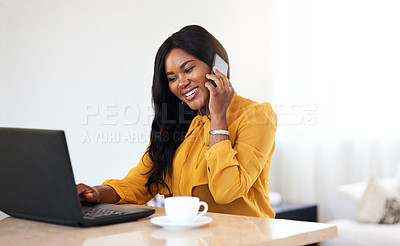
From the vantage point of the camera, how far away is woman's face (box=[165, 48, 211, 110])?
1.80 meters

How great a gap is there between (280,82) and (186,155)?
270 centimetres

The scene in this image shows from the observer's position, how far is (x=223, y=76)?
172cm

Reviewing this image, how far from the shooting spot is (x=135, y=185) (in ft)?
5.89

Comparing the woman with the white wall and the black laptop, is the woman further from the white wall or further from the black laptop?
the white wall

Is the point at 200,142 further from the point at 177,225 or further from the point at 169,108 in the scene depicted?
the point at 177,225

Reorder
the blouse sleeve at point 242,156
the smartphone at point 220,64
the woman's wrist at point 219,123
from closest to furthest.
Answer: the blouse sleeve at point 242,156 → the woman's wrist at point 219,123 → the smartphone at point 220,64

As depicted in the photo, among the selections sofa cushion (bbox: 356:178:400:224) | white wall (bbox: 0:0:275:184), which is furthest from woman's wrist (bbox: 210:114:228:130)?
sofa cushion (bbox: 356:178:400:224)

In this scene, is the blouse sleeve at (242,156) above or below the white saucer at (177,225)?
above

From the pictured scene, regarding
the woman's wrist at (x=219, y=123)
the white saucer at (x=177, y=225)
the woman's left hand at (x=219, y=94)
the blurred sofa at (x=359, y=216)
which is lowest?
the blurred sofa at (x=359, y=216)

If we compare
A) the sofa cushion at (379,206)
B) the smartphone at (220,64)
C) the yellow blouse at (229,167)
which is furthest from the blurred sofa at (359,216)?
the smartphone at (220,64)

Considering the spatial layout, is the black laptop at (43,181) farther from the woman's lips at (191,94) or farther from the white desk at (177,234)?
the woman's lips at (191,94)

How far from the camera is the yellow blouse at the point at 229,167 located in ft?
4.93

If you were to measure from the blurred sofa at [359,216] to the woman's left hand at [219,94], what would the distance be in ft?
6.35

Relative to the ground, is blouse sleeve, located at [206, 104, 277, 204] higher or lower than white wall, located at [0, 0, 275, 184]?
lower
